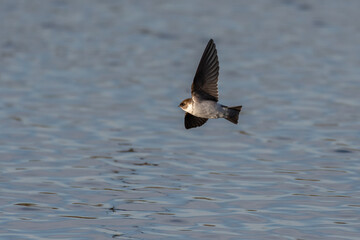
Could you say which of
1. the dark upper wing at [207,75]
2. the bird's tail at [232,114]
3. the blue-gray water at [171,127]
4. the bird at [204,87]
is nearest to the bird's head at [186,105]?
the bird at [204,87]

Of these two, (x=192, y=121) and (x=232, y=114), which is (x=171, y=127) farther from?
(x=232, y=114)

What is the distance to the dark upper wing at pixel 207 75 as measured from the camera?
8289 millimetres

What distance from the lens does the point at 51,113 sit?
608 inches

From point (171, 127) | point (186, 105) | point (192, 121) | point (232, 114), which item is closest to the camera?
point (232, 114)

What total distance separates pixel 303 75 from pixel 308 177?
23.8ft

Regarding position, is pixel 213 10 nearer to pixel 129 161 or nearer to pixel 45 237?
pixel 129 161

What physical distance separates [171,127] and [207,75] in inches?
255

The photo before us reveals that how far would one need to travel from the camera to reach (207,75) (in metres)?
8.33

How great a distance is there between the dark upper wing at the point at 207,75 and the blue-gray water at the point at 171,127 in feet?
6.03

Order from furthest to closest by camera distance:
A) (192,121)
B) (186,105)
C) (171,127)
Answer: (171,127), (192,121), (186,105)

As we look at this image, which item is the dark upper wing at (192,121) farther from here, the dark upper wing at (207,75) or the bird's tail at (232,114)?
the bird's tail at (232,114)

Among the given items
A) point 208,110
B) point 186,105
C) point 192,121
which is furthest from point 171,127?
point 208,110

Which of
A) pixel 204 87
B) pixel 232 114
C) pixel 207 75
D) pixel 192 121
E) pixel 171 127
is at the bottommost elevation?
pixel 171 127

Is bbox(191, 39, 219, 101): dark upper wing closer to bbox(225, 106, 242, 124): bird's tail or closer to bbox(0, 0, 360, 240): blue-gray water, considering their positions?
bbox(225, 106, 242, 124): bird's tail
